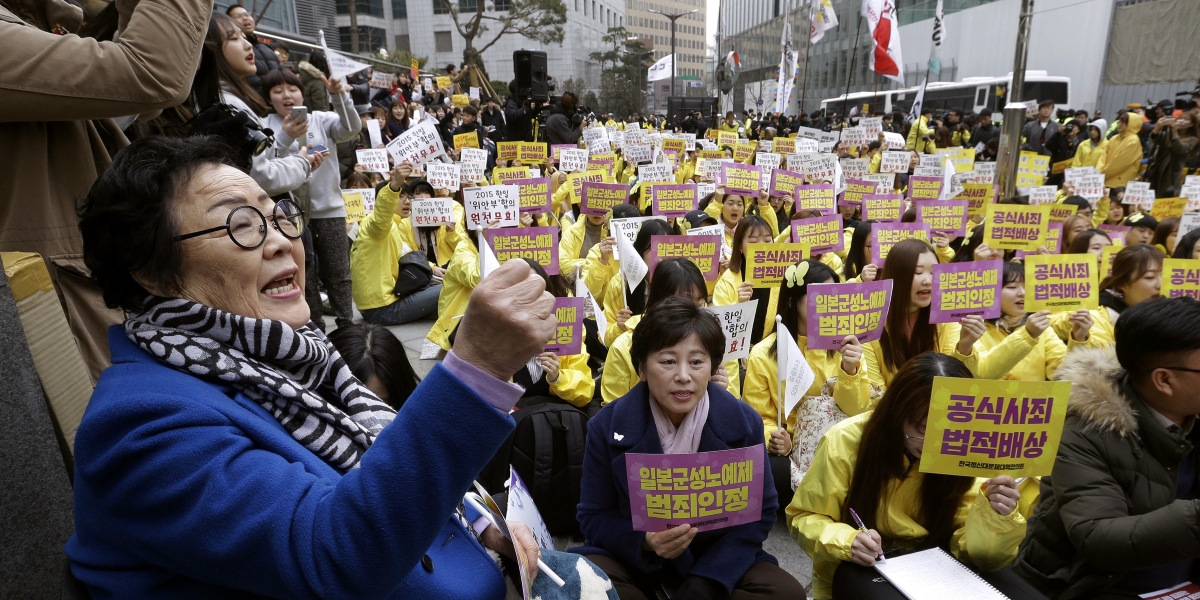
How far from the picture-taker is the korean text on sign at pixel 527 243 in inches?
178

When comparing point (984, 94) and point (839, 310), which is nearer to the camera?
point (839, 310)

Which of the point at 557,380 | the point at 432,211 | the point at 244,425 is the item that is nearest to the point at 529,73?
the point at 432,211

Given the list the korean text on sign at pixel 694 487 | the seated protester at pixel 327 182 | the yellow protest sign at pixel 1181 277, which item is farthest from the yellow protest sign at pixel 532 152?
the korean text on sign at pixel 694 487

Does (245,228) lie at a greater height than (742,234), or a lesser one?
greater

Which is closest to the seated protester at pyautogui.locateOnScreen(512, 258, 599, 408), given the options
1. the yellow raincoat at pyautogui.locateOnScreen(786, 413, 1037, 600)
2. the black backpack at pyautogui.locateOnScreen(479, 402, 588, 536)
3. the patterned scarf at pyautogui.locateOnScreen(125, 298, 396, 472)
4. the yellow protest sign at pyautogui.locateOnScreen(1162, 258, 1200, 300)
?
the black backpack at pyautogui.locateOnScreen(479, 402, 588, 536)

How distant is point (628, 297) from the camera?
475 cm

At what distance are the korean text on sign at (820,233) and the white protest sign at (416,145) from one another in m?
3.59

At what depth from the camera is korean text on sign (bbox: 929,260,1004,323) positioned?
140 inches

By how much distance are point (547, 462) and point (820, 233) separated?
10.7 feet

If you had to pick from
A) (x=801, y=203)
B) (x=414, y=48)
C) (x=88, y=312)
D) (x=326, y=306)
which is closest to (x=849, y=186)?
(x=801, y=203)

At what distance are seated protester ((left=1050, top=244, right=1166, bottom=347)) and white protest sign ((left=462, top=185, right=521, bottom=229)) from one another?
4002 mm

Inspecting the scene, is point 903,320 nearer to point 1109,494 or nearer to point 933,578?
point 1109,494

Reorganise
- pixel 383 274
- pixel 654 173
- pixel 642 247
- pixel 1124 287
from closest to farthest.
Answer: pixel 1124 287 → pixel 642 247 → pixel 383 274 → pixel 654 173

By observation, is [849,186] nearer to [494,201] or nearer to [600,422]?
[494,201]
